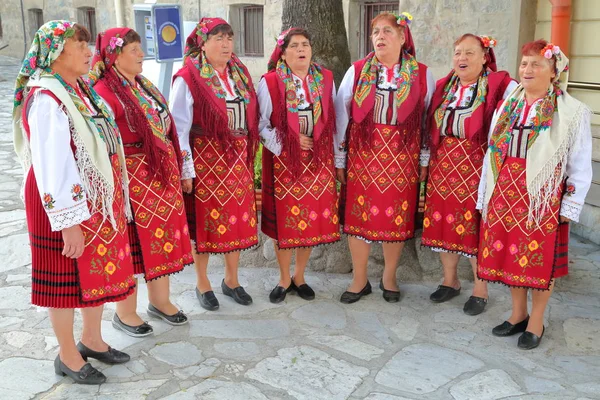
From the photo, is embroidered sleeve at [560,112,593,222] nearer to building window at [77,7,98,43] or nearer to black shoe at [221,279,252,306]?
black shoe at [221,279,252,306]

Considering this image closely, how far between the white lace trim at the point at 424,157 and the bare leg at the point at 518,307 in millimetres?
951

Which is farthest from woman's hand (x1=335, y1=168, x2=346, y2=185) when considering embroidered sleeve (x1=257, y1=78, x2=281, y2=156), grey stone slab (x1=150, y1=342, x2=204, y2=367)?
grey stone slab (x1=150, y1=342, x2=204, y2=367)

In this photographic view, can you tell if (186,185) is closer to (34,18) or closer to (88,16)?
(88,16)

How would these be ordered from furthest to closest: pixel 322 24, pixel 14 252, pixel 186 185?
pixel 322 24 → pixel 14 252 → pixel 186 185

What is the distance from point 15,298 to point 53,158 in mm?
1964

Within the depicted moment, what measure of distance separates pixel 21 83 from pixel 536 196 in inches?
104

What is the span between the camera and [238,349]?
11.8ft

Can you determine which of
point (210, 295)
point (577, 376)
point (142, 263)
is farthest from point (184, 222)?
point (577, 376)

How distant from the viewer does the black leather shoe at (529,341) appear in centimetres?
360

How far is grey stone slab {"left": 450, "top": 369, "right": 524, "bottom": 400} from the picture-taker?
3.13 meters

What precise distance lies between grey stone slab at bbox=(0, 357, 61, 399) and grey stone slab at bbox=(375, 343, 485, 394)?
1712mm

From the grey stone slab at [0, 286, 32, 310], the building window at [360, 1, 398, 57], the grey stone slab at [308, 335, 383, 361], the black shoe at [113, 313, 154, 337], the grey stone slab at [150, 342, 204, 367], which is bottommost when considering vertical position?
the grey stone slab at [308, 335, 383, 361]

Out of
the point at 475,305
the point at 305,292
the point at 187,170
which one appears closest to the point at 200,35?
the point at 187,170

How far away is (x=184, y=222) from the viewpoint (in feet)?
12.1
